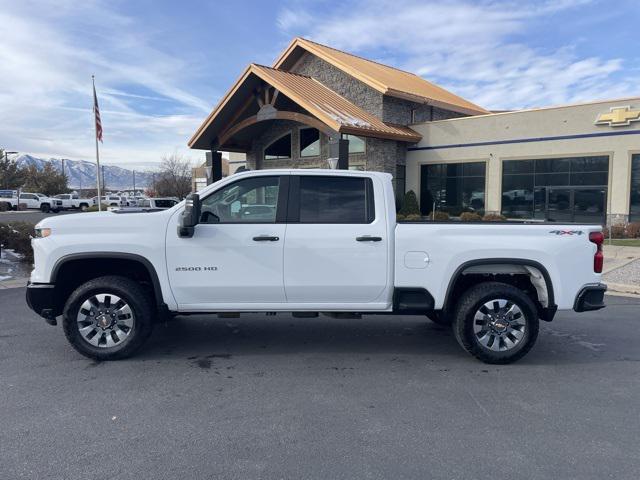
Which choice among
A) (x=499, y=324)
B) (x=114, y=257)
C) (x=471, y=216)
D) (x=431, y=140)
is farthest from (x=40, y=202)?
(x=499, y=324)

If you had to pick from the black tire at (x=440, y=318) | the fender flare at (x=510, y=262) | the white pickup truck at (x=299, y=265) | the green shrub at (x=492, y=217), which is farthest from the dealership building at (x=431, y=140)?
the fender flare at (x=510, y=262)

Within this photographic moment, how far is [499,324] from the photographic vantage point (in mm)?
4996

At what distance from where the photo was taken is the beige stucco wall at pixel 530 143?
19.9m

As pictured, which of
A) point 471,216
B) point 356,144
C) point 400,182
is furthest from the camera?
point 400,182

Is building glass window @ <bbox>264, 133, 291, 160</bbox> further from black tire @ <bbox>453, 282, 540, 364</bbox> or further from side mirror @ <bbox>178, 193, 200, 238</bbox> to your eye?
black tire @ <bbox>453, 282, 540, 364</bbox>

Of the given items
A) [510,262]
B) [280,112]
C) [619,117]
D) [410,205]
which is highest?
[280,112]

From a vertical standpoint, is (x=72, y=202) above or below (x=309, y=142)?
below

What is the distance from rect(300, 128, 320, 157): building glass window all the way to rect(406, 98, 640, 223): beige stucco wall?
4748 millimetres

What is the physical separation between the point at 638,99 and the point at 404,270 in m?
19.2

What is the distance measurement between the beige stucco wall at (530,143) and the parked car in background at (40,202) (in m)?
32.1

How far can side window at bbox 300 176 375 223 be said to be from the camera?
5055 millimetres

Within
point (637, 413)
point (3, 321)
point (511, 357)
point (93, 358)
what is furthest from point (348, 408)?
point (3, 321)

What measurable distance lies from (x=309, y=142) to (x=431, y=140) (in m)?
6.22

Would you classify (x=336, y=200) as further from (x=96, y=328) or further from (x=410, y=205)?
(x=410, y=205)
